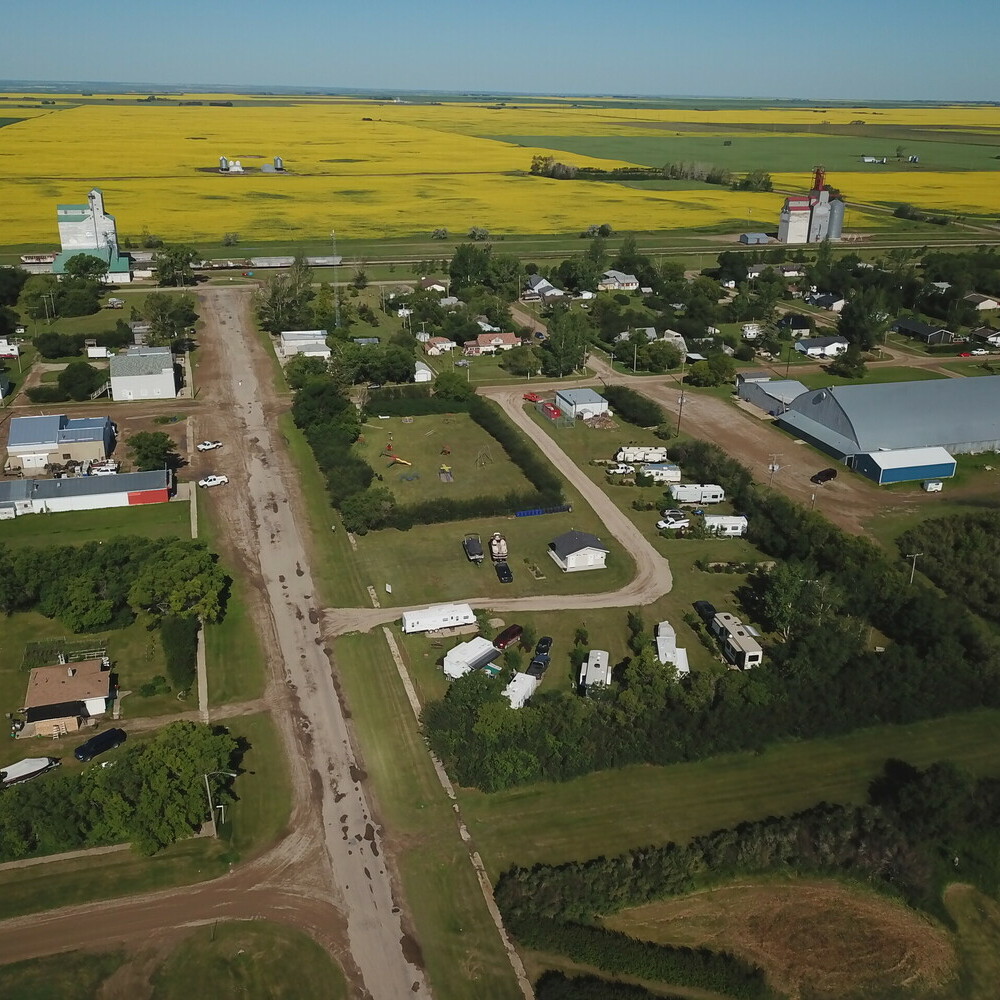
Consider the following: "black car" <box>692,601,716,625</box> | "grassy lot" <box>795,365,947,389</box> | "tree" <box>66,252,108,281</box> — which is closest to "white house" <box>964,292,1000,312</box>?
"grassy lot" <box>795,365,947,389</box>

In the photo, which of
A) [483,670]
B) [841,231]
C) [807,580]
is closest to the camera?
[483,670]

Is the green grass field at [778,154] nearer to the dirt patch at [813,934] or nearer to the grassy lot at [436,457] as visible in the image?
the grassy lot at [436,457]

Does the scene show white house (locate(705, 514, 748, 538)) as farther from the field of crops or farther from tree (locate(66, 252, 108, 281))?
the field of crops

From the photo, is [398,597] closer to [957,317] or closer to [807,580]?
[807,580]

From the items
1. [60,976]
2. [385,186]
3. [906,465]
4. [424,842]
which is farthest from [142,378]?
[385,186]

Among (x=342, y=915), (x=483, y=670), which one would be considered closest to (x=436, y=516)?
(x=483, y=670)

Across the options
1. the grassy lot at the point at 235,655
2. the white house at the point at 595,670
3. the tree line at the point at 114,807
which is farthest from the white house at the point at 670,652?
the tree line at the point at 114,807
